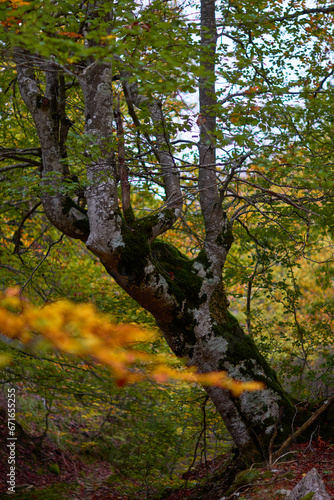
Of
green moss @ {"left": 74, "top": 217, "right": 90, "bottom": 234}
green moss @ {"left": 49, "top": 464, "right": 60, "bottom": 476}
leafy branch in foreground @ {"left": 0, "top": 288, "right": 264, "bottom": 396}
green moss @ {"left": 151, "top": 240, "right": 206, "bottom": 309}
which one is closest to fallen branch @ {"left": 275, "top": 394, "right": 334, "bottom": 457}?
leafy branch in foreground @ {"left": 0, "top": 288, "right": 264, "bottom": 396}

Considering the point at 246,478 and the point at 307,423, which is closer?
the point at 246,478

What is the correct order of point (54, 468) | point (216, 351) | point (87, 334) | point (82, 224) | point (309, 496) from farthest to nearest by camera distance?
1. point (54, 468)
2. point (87, 334)
3. point (216, 351)
4. point (82, 224)
5. point (309, 496)

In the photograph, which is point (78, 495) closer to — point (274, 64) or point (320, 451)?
point (320, 451)

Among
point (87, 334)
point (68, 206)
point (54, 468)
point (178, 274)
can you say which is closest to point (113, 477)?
point (54, 468)

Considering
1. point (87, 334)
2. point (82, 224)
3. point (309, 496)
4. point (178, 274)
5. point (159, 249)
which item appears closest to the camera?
point (309, 496)

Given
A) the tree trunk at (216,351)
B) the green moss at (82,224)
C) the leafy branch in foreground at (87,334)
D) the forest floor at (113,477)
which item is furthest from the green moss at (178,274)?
the forest floor at (113,477)

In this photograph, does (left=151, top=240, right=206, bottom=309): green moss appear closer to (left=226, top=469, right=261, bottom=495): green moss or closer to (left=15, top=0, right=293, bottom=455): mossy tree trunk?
(left=15, top=0, right=293, bottom=455): mossy tree trunk

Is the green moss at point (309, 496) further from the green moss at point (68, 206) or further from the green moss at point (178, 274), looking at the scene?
the green moss at point (68, 206)

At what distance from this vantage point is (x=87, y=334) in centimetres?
639

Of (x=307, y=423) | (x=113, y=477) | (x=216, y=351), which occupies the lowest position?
(x=307, y=423)

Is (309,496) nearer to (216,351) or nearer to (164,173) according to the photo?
(216,351)

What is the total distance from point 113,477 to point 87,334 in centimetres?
324

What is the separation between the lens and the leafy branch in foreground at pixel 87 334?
581 centimetres

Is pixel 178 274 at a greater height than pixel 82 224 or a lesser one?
lesser
